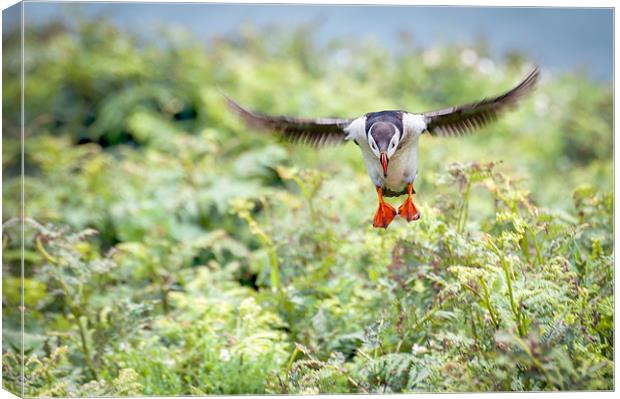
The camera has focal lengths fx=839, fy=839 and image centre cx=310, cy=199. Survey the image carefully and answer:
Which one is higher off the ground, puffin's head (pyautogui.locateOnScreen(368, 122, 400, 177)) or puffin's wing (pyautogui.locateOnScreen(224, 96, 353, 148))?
puffin's wing (pyautogui.locateOnScreen(224, 96, 353, 148))

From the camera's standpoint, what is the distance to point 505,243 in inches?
116

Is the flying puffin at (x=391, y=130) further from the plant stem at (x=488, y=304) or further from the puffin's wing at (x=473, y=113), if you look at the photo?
the plant stem at (x=488, y=304)

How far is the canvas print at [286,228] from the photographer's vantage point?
9.94 ft

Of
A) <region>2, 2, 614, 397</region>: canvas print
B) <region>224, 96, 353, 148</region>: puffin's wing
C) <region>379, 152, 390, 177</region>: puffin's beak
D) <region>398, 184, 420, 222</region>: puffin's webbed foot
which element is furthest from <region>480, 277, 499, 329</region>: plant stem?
<region>224, 96, 353, 148</region>: puffin's wing

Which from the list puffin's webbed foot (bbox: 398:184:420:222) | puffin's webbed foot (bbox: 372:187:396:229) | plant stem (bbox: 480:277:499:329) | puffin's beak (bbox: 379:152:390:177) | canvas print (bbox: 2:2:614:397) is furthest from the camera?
puffin's webbed foot (bbox: 372:187:396:229)

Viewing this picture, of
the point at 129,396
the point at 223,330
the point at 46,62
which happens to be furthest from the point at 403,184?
the point at 46,62

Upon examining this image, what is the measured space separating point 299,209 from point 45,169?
1.89 meters

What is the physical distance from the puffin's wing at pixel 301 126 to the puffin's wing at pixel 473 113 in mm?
326


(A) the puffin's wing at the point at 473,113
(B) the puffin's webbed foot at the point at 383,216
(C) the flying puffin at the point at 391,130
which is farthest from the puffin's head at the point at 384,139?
(B) the puffin's webbed foot at the point at 383,216

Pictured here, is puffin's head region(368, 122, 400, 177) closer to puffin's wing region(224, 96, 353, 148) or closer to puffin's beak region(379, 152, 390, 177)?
puffin's beak region(379, 152, 390, 177)

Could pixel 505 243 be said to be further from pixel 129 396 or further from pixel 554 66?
pixel 554 66

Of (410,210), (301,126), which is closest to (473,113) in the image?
(410,210)

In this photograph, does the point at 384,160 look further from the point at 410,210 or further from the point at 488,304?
the point at 488,304

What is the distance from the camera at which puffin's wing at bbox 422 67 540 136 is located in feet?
9.68
